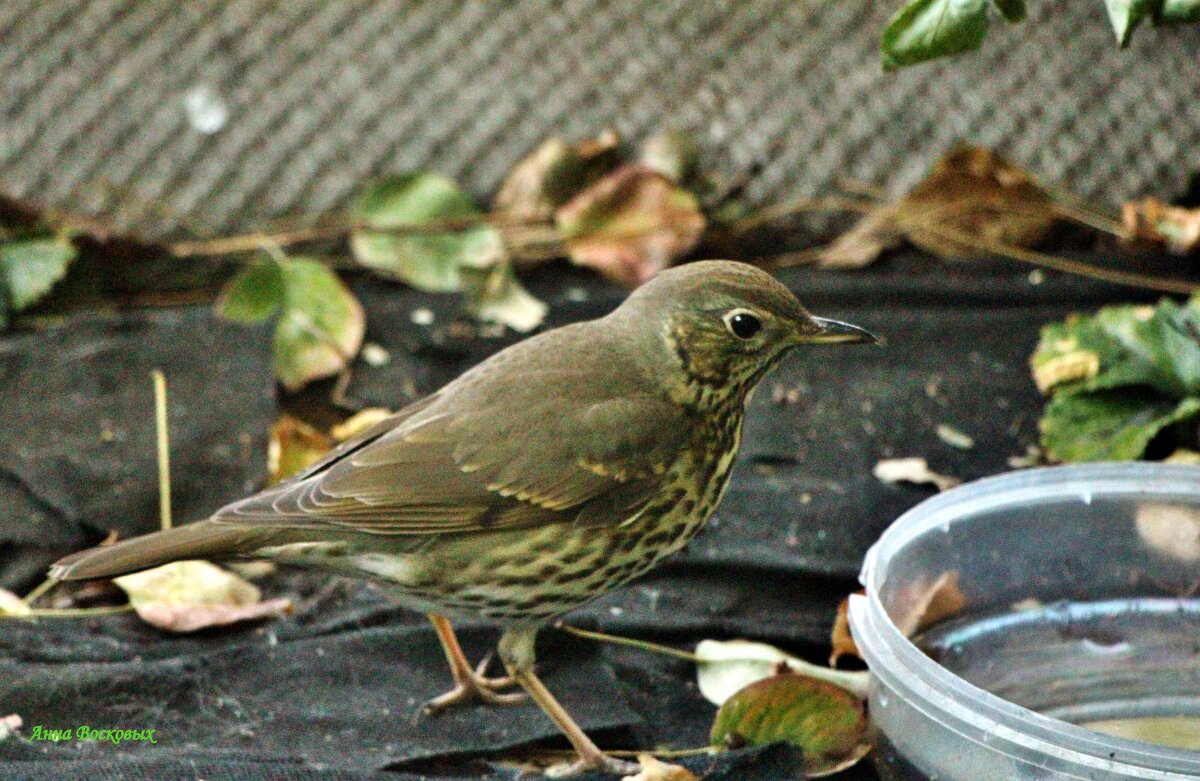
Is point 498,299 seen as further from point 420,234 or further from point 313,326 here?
point 313,326

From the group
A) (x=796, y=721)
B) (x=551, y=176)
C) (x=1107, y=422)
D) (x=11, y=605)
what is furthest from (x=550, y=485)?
(x=551, y=176)

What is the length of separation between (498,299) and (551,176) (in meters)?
0.54

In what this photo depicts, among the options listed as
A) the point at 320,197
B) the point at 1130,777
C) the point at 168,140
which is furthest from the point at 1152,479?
the point at 168,140

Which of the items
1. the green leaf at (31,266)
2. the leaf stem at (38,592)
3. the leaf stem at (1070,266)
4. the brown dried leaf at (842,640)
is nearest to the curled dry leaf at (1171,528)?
the brown dried leaf at (842,640)

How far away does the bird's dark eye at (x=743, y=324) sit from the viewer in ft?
9.37

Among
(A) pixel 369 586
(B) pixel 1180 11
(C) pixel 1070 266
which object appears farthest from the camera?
(C) pixel 1070 266

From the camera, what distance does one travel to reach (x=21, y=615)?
326 cm

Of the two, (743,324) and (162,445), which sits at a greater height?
(743,324)

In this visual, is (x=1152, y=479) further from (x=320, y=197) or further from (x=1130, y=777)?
(x=320, y=197)

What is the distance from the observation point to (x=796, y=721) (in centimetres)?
286

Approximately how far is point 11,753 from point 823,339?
65.6 inches

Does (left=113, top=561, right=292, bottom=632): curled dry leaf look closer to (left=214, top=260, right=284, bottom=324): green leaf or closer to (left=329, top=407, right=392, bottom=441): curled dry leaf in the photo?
(left=329, top=407, right=392, bottom=441): curled dry leaf

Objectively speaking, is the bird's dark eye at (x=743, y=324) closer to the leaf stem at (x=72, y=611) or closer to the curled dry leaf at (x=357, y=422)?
the curled dry leaf at (x=357, y=422)

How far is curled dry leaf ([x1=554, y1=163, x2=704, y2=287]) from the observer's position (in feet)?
15.3
